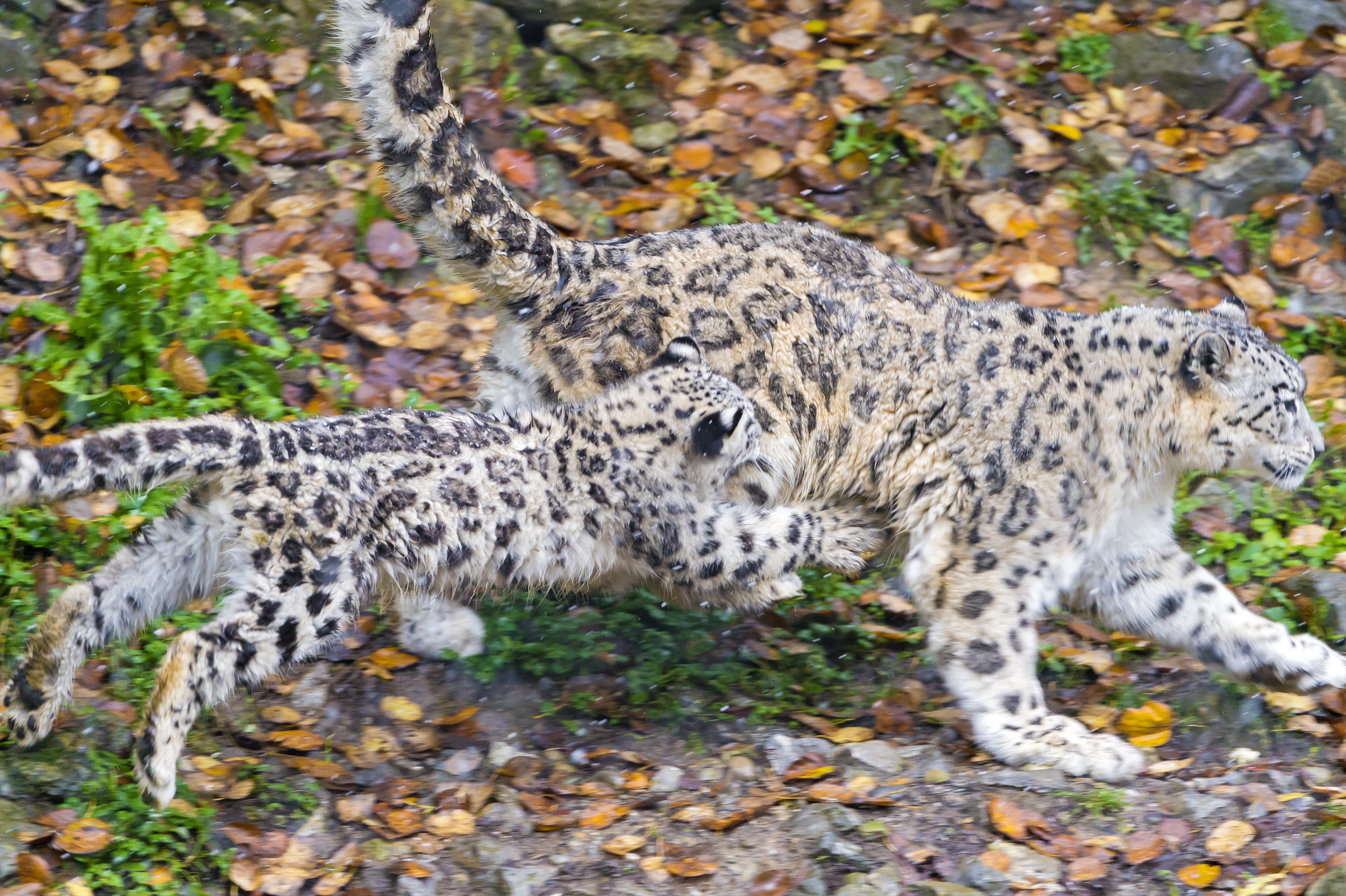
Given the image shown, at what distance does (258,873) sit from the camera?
476cm

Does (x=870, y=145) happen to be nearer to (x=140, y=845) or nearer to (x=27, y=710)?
(x=27, y=710)

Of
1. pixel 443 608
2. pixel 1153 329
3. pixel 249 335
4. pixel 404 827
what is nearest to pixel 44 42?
pixel 249 335

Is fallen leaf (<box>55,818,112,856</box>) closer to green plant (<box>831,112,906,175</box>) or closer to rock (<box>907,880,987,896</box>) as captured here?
rock (<box>907,880,987,896</box>)

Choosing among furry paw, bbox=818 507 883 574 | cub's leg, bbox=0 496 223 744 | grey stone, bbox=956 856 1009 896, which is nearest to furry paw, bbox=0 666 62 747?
cub's leg, bbox=0 496 223 744

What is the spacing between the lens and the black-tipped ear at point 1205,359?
5.78 metres

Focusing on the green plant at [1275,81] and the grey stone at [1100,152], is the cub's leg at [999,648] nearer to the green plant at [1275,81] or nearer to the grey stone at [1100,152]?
the grey stone at [1100,152]

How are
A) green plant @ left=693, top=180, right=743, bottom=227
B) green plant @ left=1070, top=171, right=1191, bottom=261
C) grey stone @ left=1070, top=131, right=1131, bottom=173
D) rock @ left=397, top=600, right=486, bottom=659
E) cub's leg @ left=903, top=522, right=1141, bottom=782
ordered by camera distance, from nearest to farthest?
cub's leg @ left=903, top=522, right=1141, bottom=782 → rock @ left=397, top=600, right=486, bottom=659 → green plant @ left=693, top=180, right=743, bottom=227 → green plant @ left=1070, top=171, right=1191, bottom=261 → grey stone @ left=1070, top=131, right=1131, bottom=173

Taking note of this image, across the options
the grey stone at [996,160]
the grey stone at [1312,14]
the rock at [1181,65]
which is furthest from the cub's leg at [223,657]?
the grey stone at [1312,14]

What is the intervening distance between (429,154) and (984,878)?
359 cm

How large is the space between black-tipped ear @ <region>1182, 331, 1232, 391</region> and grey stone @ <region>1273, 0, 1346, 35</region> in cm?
499

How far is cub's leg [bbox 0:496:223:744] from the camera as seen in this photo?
16.1 feet

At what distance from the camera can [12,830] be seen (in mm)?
4602

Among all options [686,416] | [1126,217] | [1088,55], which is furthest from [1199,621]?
[1088,55]

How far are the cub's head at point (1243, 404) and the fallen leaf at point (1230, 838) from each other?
5.74 feet
